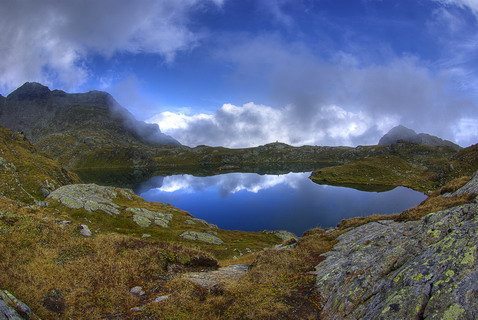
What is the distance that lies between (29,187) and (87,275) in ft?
205

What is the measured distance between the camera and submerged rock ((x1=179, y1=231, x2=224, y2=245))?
54.7 metres

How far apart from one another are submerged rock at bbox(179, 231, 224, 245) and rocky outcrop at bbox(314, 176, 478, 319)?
1683 inches

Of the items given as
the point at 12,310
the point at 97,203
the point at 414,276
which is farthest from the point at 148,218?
the point at 414,276

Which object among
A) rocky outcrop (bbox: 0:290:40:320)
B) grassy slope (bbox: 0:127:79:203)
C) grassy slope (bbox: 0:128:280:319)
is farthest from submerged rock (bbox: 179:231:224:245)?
rocky outcrop (bbox: 0:290:40:320)

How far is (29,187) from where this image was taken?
2408 inches

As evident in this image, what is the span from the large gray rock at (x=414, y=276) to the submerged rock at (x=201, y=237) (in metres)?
42.8

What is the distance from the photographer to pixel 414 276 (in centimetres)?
995

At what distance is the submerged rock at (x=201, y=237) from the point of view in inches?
2154

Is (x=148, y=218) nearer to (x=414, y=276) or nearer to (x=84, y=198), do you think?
(x=84, y=198)

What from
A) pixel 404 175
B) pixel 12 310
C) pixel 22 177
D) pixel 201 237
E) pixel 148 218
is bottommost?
pixel 12 310

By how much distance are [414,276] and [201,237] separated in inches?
1997

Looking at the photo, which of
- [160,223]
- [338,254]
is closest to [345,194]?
[160,223]

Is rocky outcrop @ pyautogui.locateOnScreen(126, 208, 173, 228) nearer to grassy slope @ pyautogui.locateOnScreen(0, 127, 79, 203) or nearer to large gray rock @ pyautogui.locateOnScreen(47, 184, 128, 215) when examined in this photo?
large gray rock @ pyautogui.locateOnScreen(47, 184, 128, 215)

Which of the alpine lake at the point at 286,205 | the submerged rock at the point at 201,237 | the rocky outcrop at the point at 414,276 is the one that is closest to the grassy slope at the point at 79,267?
the rocky outcrop at the point at 414,276
